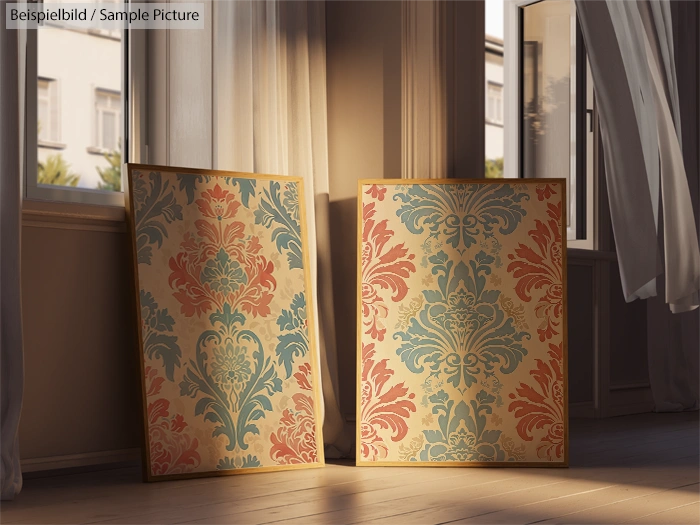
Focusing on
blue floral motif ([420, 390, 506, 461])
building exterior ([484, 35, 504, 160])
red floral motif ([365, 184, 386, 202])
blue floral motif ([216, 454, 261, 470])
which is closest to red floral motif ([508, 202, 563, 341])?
blue floral motif ([420, 390, 506, 461])

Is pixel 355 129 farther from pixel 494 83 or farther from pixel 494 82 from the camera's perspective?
pixel 494 83

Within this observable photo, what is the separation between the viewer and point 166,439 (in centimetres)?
241

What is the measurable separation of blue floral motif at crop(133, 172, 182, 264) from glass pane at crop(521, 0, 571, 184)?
7.63 ft

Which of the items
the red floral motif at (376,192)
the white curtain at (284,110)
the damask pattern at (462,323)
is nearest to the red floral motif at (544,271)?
the damask pattern at (462,323)

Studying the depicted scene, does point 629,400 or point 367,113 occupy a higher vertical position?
point 367,113

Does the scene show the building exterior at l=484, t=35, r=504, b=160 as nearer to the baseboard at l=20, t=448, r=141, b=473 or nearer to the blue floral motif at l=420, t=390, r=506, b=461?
the blue floral motif at l=420, t=390, r=506, b=461

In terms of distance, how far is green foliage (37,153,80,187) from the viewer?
9.43 ft

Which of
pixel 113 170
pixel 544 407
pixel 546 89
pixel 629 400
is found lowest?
pixel 629 400

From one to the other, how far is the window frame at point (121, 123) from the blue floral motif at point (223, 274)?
33cm

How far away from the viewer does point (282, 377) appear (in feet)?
8.54

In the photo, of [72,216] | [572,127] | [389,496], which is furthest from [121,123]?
[572,127]

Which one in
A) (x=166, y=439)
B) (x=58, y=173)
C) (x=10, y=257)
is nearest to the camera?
(x=10, y=257)

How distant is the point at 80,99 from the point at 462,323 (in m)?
1.43

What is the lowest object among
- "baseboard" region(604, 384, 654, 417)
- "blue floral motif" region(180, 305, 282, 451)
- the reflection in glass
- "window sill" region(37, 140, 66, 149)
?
"baseboard" region(604, 384, 654, 417)
